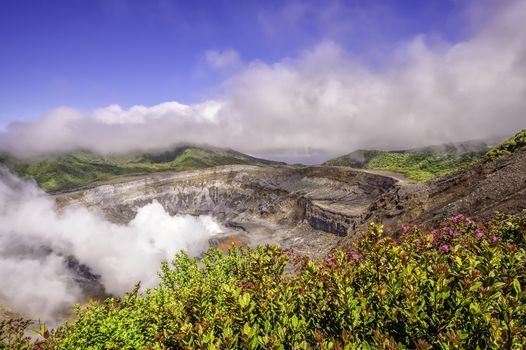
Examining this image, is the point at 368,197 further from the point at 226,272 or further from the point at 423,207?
the point at 226,272

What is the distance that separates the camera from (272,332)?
5574 mm

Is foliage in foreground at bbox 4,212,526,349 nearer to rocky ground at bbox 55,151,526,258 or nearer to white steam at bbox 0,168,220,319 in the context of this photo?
rocky ground at bbox 55,151,526,258

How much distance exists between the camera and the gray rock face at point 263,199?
6150cm

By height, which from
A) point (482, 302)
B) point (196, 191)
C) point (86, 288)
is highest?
point (482, 302)

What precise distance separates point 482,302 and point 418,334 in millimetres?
1140

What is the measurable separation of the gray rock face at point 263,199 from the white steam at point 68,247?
24.6 ft

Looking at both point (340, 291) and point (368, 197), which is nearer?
point (340, 291)

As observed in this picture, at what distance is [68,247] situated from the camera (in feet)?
203

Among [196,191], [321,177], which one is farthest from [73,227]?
[321,177]

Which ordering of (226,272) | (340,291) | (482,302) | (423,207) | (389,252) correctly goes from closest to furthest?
(482,302)
(340,291)
(389,252)
(226,272)
(423,207)

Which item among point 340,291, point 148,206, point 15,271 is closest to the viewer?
point 340,291

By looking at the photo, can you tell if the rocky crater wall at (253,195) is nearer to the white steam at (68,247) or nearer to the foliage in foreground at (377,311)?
the white steam at (68,247)

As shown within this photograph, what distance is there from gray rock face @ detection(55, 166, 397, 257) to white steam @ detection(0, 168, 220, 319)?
7.49 metres

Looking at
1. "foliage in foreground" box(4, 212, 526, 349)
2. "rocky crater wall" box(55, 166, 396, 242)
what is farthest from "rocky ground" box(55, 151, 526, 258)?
"foliage in foreground" box(4, 212, 526, 349)
